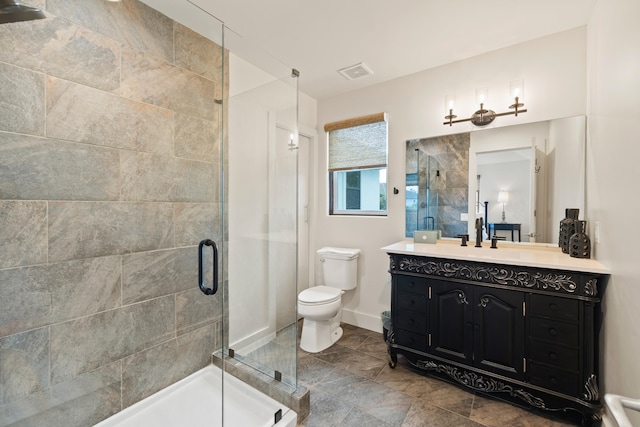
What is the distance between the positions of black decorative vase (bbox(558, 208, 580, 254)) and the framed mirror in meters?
0.07

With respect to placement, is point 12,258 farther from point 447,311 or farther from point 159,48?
point 447,311

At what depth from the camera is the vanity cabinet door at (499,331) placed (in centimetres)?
166

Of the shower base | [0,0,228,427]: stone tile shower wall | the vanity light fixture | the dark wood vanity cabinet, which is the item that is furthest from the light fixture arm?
the shower base

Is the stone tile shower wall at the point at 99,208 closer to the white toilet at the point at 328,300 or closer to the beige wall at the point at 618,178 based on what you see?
the white toilet at the point at 328,300

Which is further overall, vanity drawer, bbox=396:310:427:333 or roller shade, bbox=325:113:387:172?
roller shade, bbox=325:113:387:172

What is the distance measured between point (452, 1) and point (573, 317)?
1.94m

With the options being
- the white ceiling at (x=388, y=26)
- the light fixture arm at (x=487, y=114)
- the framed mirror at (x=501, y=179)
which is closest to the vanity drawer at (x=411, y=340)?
the framed mirror at (x=501, y=179)

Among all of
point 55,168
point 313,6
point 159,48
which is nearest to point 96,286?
point 55,168

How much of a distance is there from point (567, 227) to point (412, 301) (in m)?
1.13

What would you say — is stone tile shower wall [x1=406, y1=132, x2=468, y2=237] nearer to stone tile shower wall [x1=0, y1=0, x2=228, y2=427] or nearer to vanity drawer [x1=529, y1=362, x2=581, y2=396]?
vanity drawer [x1=529, y1=362, x2=581, y2=396]

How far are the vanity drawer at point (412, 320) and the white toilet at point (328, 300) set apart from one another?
57 cm

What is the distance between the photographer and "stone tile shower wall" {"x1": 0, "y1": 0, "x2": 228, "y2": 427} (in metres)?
1.25

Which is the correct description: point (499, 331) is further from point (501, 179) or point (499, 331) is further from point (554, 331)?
point (501, 179)

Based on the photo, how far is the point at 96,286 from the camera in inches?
58.4
